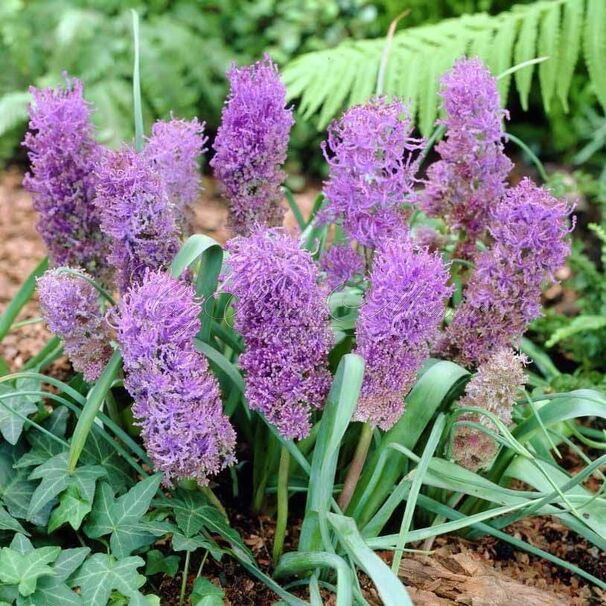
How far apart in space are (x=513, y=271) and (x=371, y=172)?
0.28m

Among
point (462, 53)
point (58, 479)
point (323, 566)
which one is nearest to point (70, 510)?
point (58, 479)

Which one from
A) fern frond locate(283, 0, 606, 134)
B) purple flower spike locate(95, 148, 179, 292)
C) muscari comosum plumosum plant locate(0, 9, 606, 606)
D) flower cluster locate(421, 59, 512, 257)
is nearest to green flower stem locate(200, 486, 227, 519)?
muscari comosum plumosum plant locate(0, 9, 606, 606)

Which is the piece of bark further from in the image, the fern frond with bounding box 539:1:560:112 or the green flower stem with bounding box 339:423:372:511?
the fern frond with bounding box 539:1:560:112

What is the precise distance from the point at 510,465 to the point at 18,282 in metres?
2.02

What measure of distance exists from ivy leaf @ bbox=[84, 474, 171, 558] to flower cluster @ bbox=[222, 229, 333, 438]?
0.30 meters

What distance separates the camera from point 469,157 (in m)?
1.50

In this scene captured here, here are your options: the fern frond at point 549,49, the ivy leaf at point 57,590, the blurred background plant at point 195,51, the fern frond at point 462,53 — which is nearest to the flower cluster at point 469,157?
the ivy leaf at point 57,590

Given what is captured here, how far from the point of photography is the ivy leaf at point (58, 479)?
144cm

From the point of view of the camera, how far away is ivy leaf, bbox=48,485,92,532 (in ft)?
4.68

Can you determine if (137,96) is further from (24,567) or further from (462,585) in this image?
(462,585)

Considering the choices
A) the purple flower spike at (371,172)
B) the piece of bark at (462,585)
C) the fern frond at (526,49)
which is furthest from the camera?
the fern frond at (526,49)

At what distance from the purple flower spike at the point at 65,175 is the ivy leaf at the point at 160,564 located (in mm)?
568

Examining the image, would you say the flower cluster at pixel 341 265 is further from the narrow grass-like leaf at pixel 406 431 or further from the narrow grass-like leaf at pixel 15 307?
the narrow grass-like leaf at pixel 15 307

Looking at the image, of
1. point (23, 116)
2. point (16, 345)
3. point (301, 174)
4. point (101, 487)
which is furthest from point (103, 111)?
point (101, 487)
